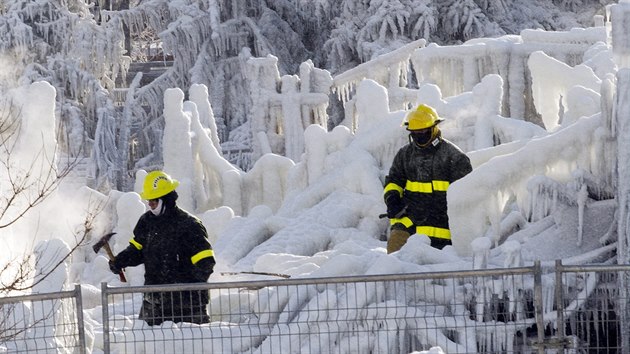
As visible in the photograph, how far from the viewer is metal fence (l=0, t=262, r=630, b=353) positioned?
13.6 metres

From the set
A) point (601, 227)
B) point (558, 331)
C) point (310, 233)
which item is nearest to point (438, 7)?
point (310, 233)

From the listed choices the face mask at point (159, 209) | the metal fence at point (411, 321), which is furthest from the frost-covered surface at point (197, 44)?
the metal fence at point (411, 321)

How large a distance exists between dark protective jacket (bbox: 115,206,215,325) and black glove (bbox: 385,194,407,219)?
97.0 inches

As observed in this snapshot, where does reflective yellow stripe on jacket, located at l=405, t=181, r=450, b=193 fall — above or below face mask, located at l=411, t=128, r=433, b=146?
below

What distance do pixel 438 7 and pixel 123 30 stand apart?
23.0 ft

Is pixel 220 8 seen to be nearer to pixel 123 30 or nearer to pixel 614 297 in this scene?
pixel 123 30

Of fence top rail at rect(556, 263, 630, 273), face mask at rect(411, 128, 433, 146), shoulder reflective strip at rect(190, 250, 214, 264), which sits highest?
face mask at rect(411, 128, 433, 146)

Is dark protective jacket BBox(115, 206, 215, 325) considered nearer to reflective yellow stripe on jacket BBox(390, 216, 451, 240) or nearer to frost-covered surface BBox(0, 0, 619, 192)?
reflective yellow stripe on jacket BBox(390, 216, 451, 240)

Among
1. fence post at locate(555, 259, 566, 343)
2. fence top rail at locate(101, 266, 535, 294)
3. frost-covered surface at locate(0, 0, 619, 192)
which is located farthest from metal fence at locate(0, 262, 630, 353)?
frost-covered surface at locate(0, 0, 619, 192)

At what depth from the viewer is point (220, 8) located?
140ft

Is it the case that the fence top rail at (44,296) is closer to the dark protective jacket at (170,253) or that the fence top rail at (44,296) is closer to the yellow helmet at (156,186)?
the dark protective jacket at (170,253)

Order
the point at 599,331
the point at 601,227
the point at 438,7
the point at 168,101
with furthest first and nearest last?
the point at 438,7, the point at 168,101, the point at 601,227, the point at 599,331

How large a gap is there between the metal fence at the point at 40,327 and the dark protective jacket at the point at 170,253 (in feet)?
2.80

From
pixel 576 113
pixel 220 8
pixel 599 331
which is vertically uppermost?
pixel 220 8
